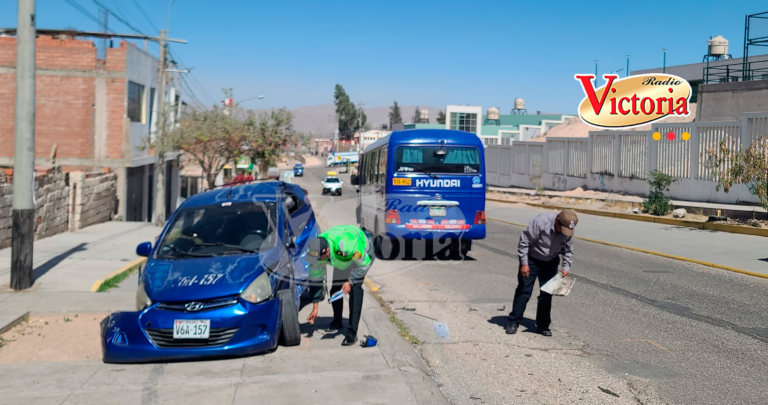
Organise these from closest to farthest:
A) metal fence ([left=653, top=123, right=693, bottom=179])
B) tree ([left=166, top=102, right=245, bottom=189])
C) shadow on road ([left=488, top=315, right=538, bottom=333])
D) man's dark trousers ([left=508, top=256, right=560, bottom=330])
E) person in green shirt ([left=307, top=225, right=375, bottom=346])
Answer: person in green shirt ([left=307, top=225, right=375, bottom=346]) → man's dark trousers ([left=508, top=256, right=560, bottom=330]) → shadow on road ([left=488, top=315, right=538, bottom=333]) → tree ([left=166, top=102, right=245, bottom=189]) → metal fence ([left=653, top=123, right=693, bottom=179])

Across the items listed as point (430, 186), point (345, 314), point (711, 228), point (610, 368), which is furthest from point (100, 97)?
point (610, 368)

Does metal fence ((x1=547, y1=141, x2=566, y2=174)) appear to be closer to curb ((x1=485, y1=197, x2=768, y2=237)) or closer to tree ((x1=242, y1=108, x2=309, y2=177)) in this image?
curb ((x1=485, y1=197, x2=768, y2=237))

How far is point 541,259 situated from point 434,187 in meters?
6.51

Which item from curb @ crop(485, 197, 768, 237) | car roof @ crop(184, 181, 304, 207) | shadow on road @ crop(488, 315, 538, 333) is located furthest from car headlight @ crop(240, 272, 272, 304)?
curb @ crop(485, 197, 768, 237)

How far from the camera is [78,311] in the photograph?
9.27 m

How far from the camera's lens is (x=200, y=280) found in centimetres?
694

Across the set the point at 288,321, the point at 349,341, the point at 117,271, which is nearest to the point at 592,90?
the point at 117,271

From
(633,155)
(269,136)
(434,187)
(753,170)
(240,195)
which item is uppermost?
(633,155)

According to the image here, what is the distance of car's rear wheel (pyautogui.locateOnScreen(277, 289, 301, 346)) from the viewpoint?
7293 millimetres

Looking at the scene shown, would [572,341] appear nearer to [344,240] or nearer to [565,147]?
[344,240]

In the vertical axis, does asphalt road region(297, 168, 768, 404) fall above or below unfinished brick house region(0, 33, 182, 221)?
below

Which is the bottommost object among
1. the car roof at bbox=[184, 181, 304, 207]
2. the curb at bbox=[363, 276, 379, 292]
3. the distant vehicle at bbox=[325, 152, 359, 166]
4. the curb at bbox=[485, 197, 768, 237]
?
the curb at bbox=[363, 276, 379, 292]

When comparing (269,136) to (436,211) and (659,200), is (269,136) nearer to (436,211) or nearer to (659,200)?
(436,211)

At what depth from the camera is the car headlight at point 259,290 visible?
6914 millimetres
